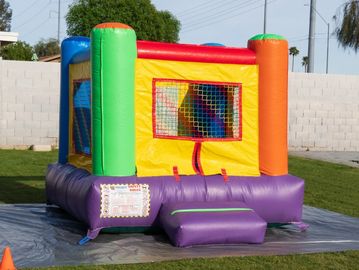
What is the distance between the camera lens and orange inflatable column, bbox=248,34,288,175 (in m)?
7.09

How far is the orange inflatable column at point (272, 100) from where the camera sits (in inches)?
279

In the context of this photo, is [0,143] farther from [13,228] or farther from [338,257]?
[338,257]

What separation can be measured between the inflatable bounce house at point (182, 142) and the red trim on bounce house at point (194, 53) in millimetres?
12

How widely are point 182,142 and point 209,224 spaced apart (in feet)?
3.97

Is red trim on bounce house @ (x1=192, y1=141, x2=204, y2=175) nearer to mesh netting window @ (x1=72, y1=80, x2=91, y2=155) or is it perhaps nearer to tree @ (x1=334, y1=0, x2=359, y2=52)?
mesh netting window @ (x1=72, y1=80, x2=91, y2=155)

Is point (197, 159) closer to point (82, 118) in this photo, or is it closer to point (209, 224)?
point (209, 224)

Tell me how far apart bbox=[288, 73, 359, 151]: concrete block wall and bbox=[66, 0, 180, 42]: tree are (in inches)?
1045

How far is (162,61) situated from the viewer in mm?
6836

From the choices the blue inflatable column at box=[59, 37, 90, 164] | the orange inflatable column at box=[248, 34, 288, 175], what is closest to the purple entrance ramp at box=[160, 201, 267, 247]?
the orange inflatable column at box=[248, 34, 288, 175]

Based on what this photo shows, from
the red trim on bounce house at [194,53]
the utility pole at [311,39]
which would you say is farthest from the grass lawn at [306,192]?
the utility pole at [311,39]

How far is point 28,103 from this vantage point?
16250 mm

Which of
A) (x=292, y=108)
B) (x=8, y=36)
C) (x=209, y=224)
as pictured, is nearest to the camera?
(x=209, y=224)

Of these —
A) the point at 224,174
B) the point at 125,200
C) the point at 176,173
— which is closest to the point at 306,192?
the point at 224,174

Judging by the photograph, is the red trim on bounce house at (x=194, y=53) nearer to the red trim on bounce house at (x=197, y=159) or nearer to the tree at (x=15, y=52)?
the red trim on bounce house at (x=197, y=159)
